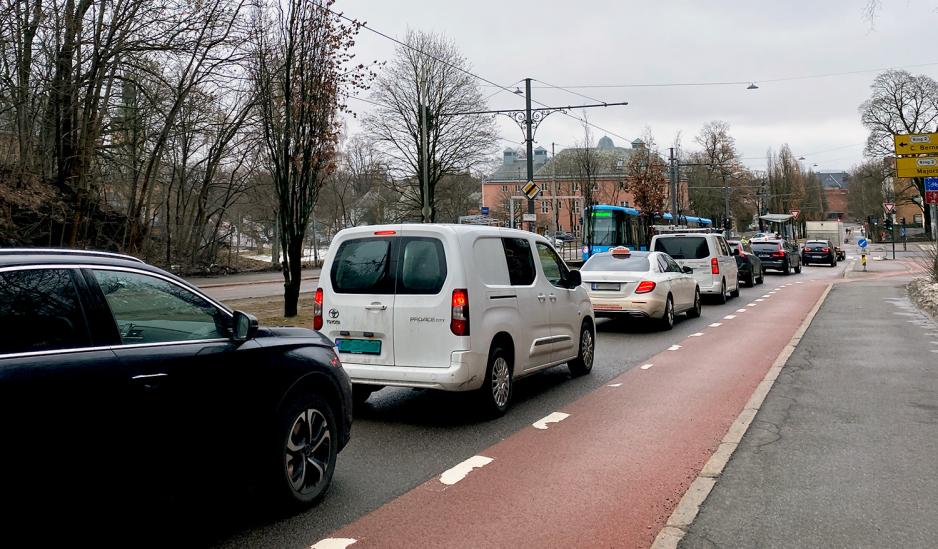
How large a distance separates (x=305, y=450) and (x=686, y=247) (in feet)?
54.1

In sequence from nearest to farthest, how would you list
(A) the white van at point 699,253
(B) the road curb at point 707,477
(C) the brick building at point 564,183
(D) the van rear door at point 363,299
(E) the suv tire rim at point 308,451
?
1. (B) the road curb at point 707,477
2. (E) the suv tire rim at point 308,451
3. (D) the van rear door at point 363,299
4. (A) the white van at point 699,253
5. (C) the brick building at point 564,183

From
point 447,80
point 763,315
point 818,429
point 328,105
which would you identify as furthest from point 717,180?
point 818,429

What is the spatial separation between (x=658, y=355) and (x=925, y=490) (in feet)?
21.0

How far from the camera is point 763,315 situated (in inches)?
669

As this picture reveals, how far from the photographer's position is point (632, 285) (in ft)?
45.8

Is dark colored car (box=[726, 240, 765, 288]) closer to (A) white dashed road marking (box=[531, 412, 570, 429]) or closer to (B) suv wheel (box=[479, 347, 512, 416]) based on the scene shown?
(A) white dashed road marking (box=[531, 412, 570, 429])

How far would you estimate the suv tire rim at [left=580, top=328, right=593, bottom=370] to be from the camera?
9375mm

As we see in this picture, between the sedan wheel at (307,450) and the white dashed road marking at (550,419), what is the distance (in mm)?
2408

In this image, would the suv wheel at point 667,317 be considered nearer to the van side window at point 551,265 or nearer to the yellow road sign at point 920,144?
the van side window at point 551,265

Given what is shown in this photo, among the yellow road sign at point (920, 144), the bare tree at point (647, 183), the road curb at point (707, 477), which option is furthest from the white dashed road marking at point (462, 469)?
the bare tree at point (647, 183)

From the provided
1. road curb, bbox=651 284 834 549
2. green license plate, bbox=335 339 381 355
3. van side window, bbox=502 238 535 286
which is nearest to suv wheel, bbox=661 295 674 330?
road curb, bbox=651 284 834 549

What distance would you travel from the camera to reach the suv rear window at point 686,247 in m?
19.5

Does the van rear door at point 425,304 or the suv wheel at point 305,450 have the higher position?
the van rear door at point 425,304

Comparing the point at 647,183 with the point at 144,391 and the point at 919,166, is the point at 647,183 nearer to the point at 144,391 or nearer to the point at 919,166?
the point at 919,166
